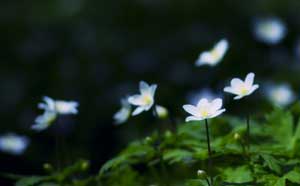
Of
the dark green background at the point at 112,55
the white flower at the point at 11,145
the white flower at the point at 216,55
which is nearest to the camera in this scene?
the white flower at the point at 216,55

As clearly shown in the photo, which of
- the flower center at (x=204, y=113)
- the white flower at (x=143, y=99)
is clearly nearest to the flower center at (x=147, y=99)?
the white flower at (x=143, y=99)

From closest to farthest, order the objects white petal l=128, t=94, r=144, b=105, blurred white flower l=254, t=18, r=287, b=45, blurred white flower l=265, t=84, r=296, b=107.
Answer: white petal l=128, t=94, r=144, b=105
blurred white flower l=265, t=84, r=296, b=107
blurred white flower l=254, t=18, r=287, b=45

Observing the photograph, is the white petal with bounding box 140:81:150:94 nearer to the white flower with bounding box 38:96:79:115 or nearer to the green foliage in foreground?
the green foliage in foreground

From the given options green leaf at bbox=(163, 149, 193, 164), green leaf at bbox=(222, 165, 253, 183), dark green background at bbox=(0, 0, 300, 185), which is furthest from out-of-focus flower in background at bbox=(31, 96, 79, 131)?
dark green background at bbox=(0, 0, 300, 185)

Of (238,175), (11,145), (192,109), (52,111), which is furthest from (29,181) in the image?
(11,145)

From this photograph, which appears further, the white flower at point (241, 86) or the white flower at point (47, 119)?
the white flower at point (47, 119)

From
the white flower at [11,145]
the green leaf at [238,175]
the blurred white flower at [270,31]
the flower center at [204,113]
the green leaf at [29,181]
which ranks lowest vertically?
the green leaf at [238,175]

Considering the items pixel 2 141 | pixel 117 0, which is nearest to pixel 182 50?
pixel 117 0

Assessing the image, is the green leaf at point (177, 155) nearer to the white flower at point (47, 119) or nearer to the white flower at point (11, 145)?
the white flower at point (47, 119)
